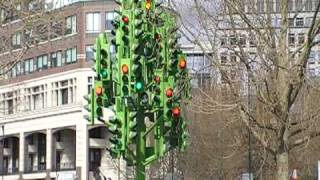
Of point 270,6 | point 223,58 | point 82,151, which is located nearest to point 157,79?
point 223,58

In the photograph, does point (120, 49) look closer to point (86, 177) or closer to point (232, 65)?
point (232, 65)

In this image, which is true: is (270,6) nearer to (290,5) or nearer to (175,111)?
(290,5)

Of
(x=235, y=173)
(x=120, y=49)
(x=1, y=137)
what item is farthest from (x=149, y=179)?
(x=1, y=137)

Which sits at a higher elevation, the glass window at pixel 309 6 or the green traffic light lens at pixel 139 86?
the glass window at pixel 309 6

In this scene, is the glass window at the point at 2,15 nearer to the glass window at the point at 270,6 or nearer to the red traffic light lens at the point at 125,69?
the red traffic light lens at the point at 125,69

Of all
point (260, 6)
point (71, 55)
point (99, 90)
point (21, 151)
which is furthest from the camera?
point (21, 151)

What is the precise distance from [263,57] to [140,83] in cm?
402

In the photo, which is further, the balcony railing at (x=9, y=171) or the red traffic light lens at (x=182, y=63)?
the balcony railing at (x=9, y=171)

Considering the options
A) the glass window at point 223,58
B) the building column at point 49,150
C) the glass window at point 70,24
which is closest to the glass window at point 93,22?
the glass window at point 70,24

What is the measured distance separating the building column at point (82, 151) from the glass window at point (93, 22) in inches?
407

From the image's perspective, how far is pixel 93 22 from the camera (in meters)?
89.8

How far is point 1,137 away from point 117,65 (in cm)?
8527

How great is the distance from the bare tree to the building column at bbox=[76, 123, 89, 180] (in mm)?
66607

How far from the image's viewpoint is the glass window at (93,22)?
8925 cm
